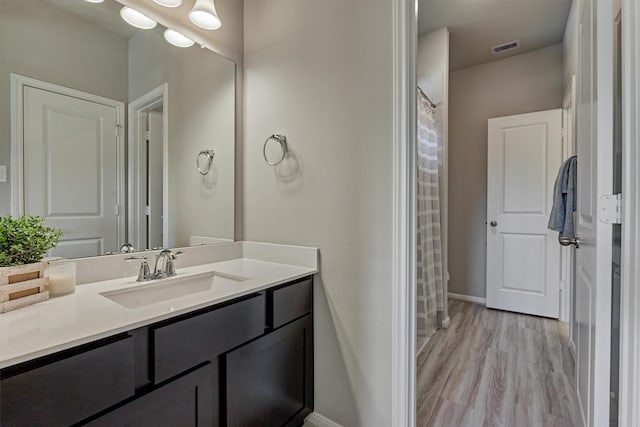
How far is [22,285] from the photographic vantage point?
97 cm

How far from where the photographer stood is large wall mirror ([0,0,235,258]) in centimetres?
111

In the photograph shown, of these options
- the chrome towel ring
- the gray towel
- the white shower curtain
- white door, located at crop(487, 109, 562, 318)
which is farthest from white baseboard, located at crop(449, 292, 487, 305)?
the chrome towel ring

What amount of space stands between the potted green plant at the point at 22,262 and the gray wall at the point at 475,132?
373 centimetres

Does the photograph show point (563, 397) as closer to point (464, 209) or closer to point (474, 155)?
point (464, 209)

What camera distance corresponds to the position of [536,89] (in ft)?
10.5

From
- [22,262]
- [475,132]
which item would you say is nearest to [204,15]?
[22,262]

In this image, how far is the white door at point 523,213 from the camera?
9.80 ft

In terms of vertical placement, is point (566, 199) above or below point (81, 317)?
above

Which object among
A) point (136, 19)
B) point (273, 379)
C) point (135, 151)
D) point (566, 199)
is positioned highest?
point (136, 19)

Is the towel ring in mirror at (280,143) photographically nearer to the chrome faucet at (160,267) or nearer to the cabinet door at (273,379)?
the chrome faucet at (160,267)

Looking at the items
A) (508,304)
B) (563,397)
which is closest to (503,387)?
(563,397)

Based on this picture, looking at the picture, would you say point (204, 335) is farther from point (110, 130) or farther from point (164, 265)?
point (110, 130)

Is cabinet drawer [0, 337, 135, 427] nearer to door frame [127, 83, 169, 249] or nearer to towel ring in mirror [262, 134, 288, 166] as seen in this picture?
door frame [127, 83, 169, 249]

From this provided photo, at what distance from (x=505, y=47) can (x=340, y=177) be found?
2.90m
